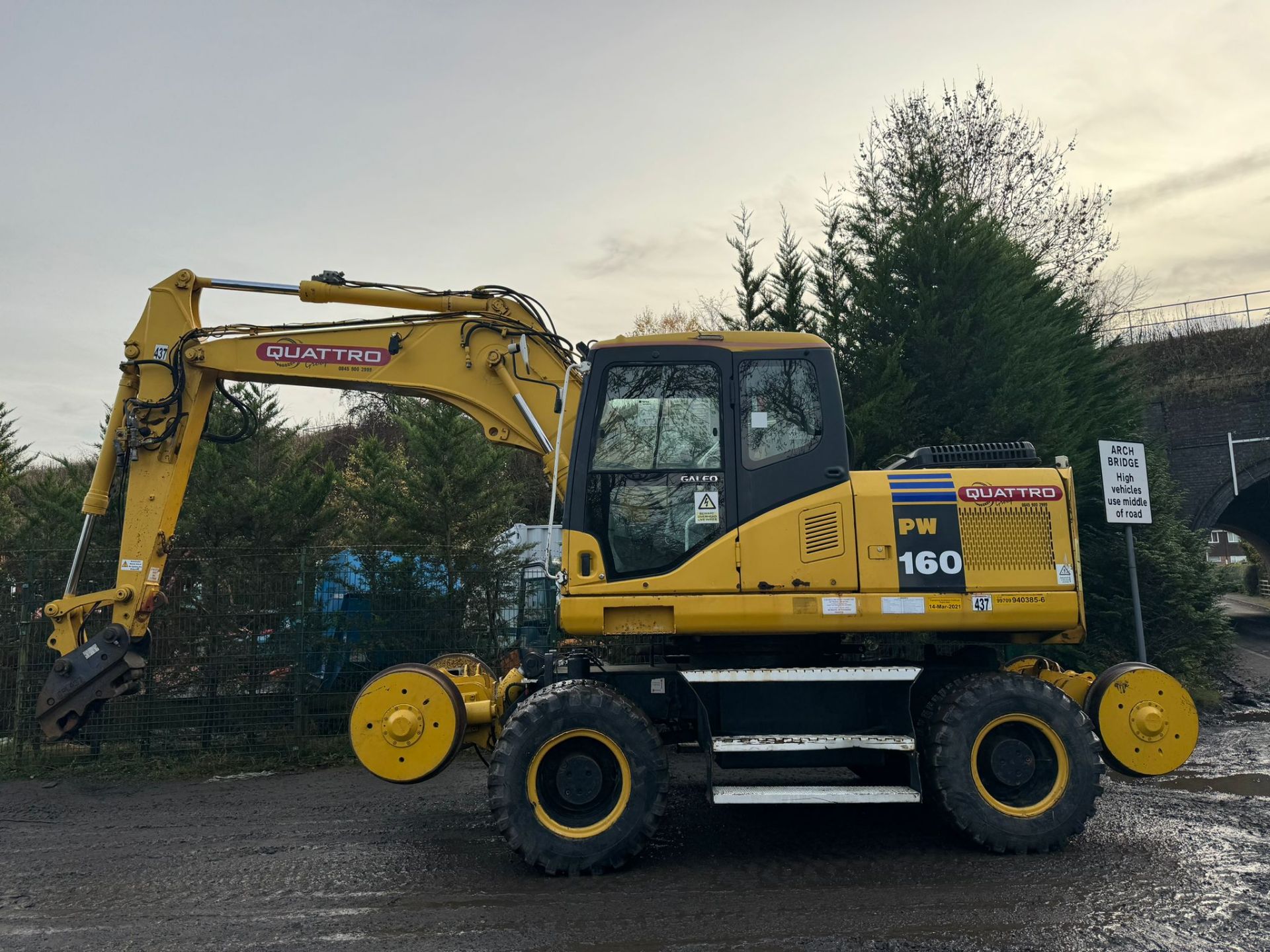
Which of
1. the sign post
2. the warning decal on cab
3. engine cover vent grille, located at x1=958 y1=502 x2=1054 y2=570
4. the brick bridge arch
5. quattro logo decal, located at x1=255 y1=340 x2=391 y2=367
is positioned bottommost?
engine cover vent grille, located at x1=958 y1=502 x2=1054 y2=570

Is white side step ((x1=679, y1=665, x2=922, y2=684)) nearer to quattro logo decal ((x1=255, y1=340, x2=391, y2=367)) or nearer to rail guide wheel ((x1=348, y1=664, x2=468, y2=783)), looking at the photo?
rail guide wheel ((x1=348, y1=664, x2=468, y2=783))

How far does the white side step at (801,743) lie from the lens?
5.37 meters

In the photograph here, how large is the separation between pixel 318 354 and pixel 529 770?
357 cm

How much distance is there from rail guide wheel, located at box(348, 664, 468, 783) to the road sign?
704 centimetres

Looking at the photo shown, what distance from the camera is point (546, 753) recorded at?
535 cm

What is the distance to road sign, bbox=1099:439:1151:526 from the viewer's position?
8984 mm

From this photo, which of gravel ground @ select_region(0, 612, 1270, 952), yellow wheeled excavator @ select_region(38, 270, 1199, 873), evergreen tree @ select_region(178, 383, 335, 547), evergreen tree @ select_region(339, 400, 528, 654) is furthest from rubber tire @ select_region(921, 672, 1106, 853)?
evergreen tree @ select_region(178, 383, 335, 547)

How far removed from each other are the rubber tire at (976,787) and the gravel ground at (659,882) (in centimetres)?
17

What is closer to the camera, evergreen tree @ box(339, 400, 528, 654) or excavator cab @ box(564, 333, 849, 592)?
excavator cab @ box(564, 333, 849, 592)

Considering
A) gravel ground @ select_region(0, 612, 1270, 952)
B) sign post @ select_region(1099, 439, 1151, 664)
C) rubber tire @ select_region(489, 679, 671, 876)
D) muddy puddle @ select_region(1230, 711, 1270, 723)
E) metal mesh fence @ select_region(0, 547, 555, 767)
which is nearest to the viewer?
gravel ground @ select_region(0, 612, 1270, 952)

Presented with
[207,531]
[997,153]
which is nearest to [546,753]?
[207,531]

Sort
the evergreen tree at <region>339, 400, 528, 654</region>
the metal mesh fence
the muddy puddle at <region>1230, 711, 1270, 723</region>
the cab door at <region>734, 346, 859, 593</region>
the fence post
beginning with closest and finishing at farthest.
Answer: the cab door at <region>734, 346, 859, 593</region>, the metal mesh fence, the fence post, the evergreen tree at <region>339, 400, 528, 654</region>, the muddy puddle at <region>1230, 711, 1270, 723</region>

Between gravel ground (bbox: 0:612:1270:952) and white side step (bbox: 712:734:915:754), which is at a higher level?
white side step (bbox: 712:734:915:754)

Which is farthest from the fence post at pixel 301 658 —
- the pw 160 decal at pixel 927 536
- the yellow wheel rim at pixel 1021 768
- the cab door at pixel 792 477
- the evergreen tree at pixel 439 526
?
the yellow wheel rim at pixel 1021 768
